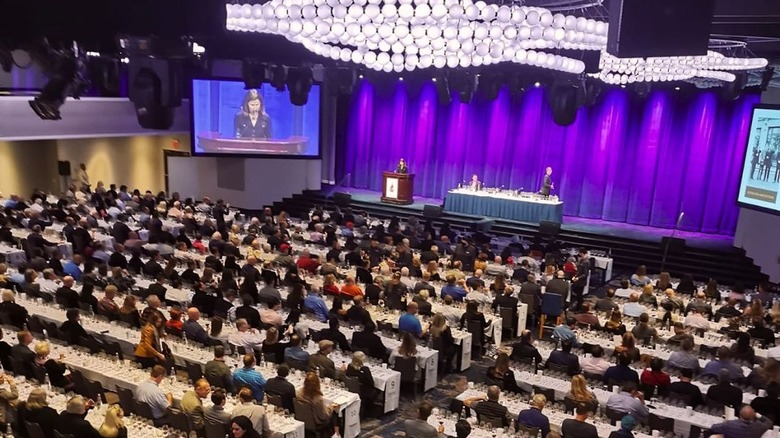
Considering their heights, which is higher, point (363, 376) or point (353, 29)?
point (353, 29)

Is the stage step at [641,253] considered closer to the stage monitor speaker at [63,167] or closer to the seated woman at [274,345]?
the stage monitor speaker at [63,167]

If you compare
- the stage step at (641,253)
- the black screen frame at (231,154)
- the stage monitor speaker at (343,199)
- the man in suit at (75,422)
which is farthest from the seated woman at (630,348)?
the black screen frame at (231,154)

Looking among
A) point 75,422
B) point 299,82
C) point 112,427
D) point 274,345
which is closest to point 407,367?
point 274,345

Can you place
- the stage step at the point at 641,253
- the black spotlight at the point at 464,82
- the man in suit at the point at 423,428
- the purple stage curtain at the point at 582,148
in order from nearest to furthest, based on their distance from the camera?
the man in suit at the point at 423,428
the black spotlight at the point at 464,82
the stage step at the point at 641,253
the purple stage curtain at the point at 582,148

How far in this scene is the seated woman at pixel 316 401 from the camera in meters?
7.69

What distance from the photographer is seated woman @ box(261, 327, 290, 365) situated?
30.0ft

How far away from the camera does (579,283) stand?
1412 cm

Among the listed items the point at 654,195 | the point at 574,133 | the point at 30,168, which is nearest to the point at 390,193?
the point at 574,133

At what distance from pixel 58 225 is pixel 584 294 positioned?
1229 centimetres

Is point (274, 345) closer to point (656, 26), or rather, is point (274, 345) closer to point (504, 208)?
point (656, 26)

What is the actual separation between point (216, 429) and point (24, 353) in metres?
2.71

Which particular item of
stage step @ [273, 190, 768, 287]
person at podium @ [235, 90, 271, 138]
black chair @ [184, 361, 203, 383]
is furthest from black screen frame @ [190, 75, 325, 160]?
black chair @ [184, 361, 203, 383]

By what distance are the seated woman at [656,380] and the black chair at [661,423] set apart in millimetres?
1004

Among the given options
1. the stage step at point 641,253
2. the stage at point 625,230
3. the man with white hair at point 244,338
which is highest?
the man with white hair at point 244,338
